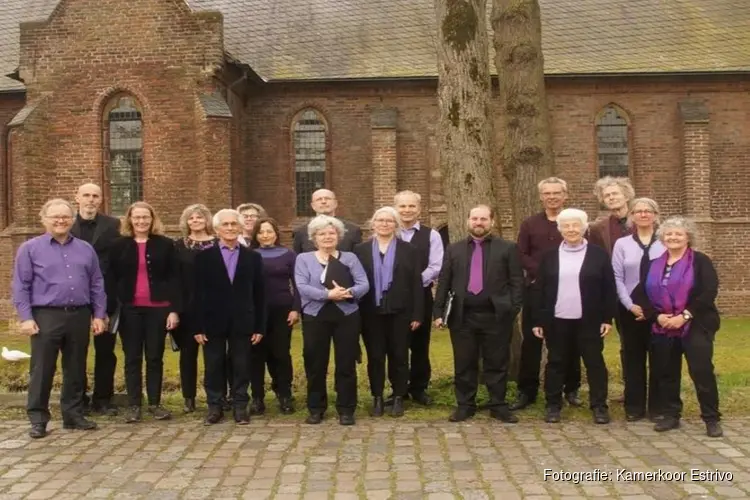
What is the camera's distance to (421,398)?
740 centimetres

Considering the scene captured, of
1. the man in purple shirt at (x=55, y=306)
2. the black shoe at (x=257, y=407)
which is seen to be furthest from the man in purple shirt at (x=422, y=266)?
the man in purple shirt at (x=55, y=306)

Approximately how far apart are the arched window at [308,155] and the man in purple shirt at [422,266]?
1140cm

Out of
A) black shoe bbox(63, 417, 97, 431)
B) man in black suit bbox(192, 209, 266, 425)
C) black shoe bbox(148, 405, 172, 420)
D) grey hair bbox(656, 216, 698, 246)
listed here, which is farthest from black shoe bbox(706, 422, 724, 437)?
black shoe bbox(63, 417, 97, 431)

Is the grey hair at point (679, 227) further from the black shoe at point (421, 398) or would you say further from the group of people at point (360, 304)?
the black shoe at point (421, 398)

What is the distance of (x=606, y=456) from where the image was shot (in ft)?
18.2

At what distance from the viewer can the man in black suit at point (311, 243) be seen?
7.22 m

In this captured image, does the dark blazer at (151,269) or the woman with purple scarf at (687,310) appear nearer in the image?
the woman with purple scarf at (687,310)

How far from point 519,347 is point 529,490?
3359 millimetres

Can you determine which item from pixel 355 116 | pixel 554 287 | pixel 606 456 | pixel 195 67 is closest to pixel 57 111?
pixel 195 67

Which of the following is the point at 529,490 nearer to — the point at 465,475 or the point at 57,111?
the point at 465,475

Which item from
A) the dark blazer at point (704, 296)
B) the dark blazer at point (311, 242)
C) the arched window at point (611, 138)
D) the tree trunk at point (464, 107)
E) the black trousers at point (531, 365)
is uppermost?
the arched window at point (611, 138)

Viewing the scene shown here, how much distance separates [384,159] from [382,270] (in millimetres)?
11214

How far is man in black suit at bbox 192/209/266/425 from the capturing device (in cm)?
669

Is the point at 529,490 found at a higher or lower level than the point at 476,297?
lower
